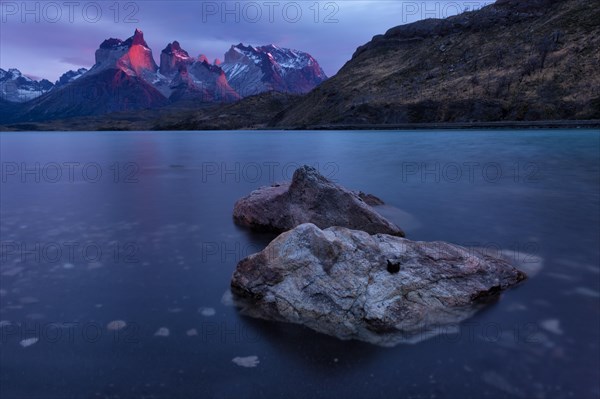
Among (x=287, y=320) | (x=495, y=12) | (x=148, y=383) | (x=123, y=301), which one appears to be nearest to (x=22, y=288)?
(x=123, y=301)

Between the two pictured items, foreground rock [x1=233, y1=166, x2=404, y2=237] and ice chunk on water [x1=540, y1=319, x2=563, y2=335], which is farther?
foreground rock [x1=233, y1=166, x2=404, y2=237]

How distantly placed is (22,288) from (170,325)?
433 cm

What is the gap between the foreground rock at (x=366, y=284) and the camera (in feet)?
25.6

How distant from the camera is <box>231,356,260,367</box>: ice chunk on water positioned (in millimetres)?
6734

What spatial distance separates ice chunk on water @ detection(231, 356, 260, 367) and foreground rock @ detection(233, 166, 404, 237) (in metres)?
6.71

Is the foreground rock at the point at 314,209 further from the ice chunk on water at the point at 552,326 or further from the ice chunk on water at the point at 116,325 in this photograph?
the ice chunk on water at the point at 116,325

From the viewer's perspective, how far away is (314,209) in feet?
44.6

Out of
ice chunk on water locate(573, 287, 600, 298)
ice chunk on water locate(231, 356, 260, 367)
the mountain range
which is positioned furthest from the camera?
the mountain range

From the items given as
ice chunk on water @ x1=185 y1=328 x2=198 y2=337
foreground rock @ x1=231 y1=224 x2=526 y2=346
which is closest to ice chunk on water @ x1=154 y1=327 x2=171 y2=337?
ice chunk on water @ x1=185 y1=328 x2=198 y2=337

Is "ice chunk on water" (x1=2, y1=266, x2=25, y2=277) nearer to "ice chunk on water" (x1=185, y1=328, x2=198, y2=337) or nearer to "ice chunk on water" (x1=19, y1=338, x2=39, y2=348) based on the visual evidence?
"ice chunk on water" (x1=19, y1=338, x2=39, y2=348)

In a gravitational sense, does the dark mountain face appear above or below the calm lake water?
above

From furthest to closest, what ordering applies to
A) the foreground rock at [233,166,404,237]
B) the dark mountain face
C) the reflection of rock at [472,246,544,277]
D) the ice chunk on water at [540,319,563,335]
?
the dark mountain face
the foreground rock at [233,166,404,237]
the reflection of rock at [472,246,544,277]
the ice chunk on water at [540,319,563,335]

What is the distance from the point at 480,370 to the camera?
6.49 metres

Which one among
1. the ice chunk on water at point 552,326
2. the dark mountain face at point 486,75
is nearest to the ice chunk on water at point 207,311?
the ice chunk on water at point 552,326
